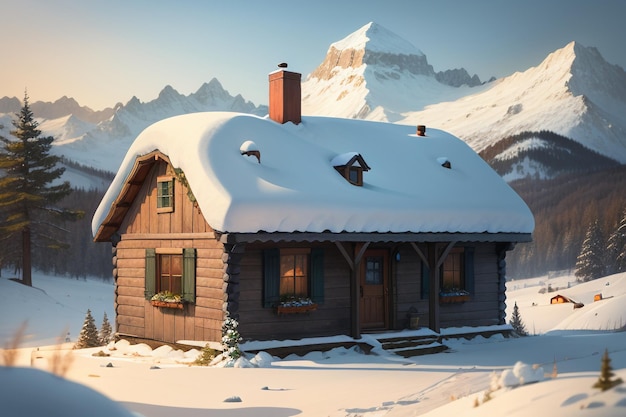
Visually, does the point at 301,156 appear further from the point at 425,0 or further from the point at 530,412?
the point at 425,0

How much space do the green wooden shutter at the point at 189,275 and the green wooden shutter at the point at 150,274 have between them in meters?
1.26

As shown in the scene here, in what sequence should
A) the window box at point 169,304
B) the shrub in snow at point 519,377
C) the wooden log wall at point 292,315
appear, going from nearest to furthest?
the shrub in snow at point 519,377
the wooden log wall at point 292,315
the window box at point 169,304

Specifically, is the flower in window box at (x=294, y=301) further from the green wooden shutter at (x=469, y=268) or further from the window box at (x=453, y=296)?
the green wooden shutter at (x=469, y=268)

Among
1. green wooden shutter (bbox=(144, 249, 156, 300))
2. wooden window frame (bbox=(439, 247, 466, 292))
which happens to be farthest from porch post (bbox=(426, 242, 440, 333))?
green wooden shutter (bbox=(144, 249, 156, 300))

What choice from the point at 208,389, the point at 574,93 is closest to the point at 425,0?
the point at 208,389

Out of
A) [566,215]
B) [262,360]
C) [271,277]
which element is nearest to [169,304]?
[271,277]

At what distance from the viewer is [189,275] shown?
57.7ft

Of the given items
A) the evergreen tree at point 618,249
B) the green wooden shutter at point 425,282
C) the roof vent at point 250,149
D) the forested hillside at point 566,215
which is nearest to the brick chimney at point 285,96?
the roof vent at point 250,149

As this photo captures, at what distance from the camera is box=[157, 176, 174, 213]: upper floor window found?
18.4m

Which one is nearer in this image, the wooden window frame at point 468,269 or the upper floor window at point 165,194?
the upper floor window at point 165,194

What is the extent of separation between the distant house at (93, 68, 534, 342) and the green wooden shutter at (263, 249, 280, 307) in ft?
0.09

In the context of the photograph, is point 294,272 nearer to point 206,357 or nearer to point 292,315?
point 292,315

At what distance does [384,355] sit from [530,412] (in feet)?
37.0

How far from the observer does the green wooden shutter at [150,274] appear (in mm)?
18656
